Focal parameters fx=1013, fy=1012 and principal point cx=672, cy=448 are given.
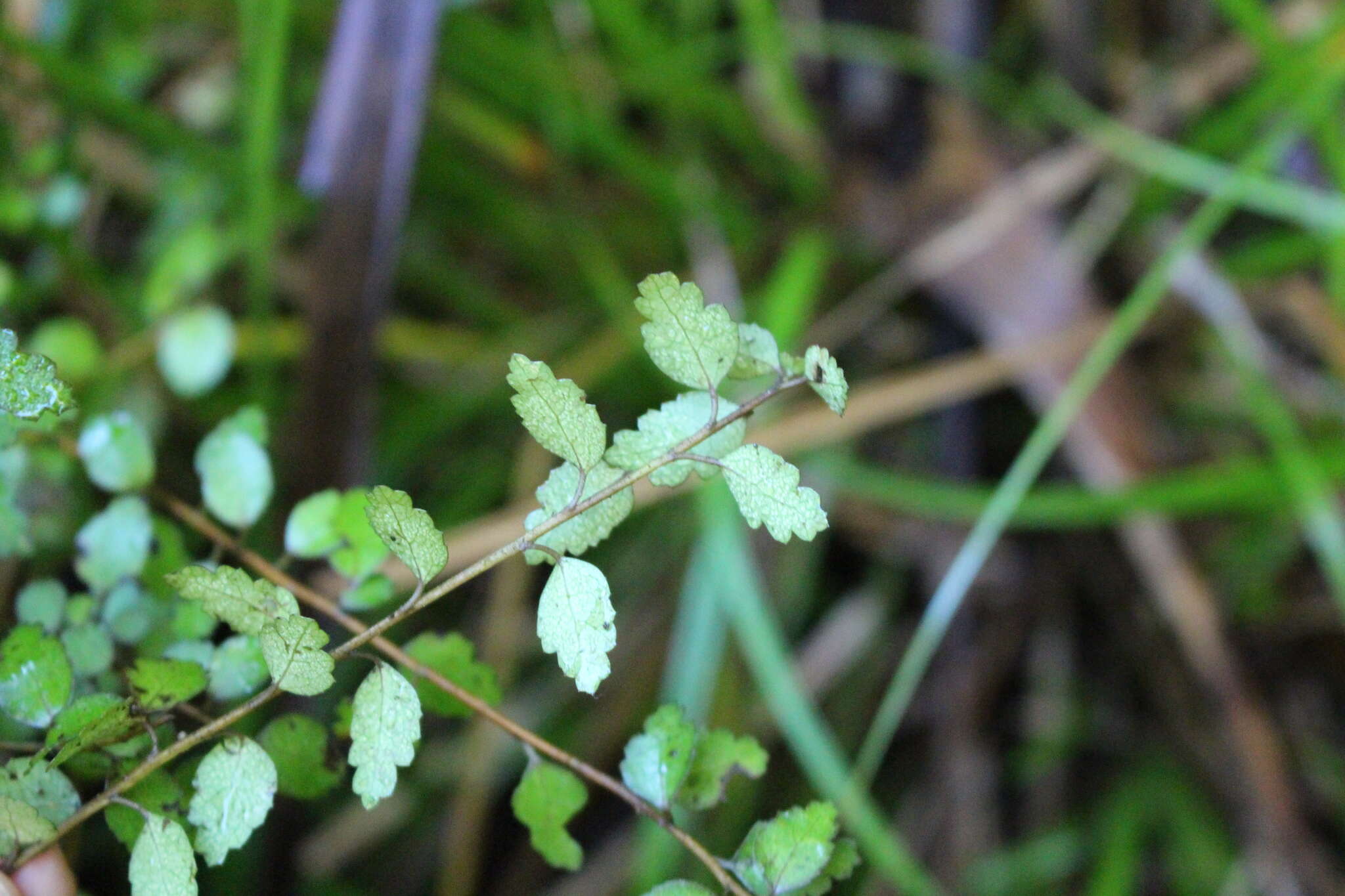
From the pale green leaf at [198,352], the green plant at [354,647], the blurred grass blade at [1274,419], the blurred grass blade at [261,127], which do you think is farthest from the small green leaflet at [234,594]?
the blurred grass blade at [1274,419]

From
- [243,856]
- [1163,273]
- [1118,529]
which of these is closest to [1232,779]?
[1118,529]

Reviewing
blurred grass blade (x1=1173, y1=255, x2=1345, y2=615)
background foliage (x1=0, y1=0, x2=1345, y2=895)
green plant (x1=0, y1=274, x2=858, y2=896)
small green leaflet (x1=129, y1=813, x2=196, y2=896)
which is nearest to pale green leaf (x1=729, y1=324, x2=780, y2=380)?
green plant (x1=0, y1=274, x2=858, y2=896)

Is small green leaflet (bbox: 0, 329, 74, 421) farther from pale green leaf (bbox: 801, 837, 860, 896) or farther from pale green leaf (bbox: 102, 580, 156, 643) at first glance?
pale green leaf (bbox: 801, 837, 860, 896)


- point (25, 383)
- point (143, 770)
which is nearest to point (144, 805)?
point (143, 770)

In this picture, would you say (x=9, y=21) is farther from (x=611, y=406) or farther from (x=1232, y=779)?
(x=1232, y=779)

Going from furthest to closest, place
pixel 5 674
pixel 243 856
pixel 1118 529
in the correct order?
pixel 1118 529, pixel 243 856, pixel 5 674

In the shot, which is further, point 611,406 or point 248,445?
point 611,406

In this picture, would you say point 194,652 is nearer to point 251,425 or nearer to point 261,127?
point 251,425
